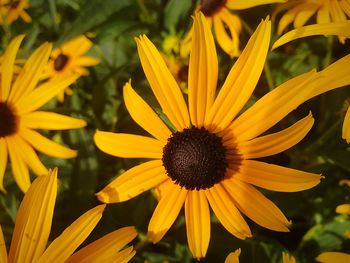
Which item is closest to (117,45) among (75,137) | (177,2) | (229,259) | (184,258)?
(177,2)

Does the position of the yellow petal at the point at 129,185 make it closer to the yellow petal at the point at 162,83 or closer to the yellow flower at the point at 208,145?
the yellow flower at the point at 208,145

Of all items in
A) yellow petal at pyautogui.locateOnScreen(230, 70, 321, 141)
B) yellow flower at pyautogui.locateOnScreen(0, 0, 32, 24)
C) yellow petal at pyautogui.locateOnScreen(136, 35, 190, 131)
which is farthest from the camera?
yellow flower at pyautogui.locateOnScreen(0, 0, 32, 24)

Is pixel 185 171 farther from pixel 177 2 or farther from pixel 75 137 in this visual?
pixel 177 2

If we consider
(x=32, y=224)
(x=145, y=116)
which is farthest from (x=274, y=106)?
(x=32, y=224)

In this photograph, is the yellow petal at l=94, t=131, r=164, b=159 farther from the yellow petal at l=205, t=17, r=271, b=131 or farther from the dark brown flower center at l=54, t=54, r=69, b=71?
the dark brown flower center at l=54, t=54, r=69, b=71

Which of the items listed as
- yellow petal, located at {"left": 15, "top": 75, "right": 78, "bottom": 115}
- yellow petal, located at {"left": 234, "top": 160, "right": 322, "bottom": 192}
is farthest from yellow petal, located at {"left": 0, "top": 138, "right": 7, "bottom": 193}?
yellow petal, located at {"left": 234, "top": 160, "right": 322, "bottom": 192}
